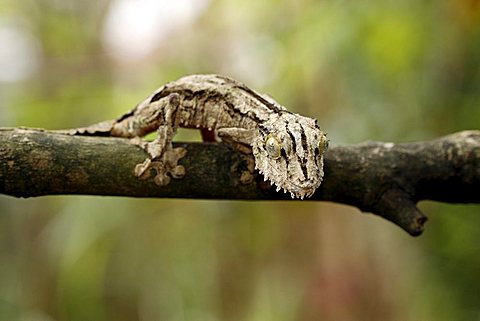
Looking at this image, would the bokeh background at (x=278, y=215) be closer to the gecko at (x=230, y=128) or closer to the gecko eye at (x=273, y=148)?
the gecko at (x=230, y=128)

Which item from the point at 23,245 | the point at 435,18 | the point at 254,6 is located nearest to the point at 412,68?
the point at 435,18

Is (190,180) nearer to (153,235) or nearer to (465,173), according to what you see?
(465,173)

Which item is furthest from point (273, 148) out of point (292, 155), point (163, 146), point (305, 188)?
point (163, 146)

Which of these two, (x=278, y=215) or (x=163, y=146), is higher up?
(x=278, y=215)

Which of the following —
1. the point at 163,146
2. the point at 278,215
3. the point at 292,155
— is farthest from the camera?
the point at 278,215

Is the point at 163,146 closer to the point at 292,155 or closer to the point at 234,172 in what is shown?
the point at 234,172

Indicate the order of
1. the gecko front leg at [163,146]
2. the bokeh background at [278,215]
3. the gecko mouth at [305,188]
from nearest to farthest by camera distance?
the gecko mouth at [305,188], the gecko front leg at [163,146], the bokeh background at [278,215]

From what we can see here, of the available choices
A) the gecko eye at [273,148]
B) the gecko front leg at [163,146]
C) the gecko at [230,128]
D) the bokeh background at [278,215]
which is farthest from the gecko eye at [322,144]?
the bokeh background at [278,215]
